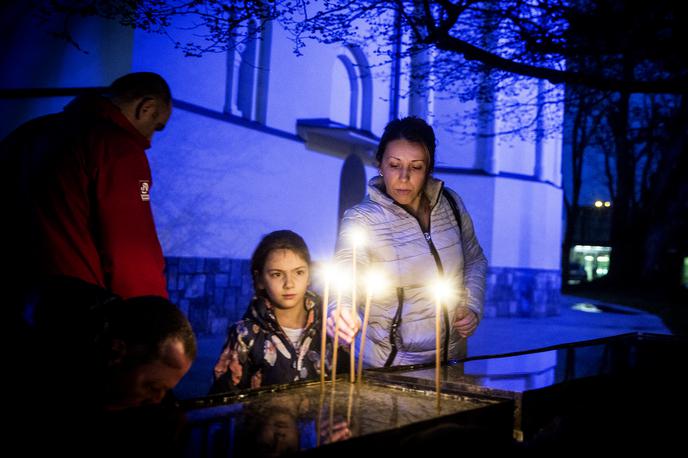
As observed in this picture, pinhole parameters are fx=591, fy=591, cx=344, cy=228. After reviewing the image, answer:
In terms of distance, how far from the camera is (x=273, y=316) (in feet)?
9.37

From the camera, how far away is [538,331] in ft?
43.1

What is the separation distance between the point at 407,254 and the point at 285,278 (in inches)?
26.5

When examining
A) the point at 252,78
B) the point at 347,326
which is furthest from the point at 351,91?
the point at 347,326

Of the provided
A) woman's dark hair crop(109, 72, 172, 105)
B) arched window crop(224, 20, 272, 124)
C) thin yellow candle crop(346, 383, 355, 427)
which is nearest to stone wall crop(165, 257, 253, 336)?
arched window crop(224, 20, 272, 124)

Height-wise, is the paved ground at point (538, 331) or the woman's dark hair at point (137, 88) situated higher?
the woman's dark hair at point (137, 88)

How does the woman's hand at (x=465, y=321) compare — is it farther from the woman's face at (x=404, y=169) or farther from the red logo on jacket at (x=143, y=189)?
the red logo on jacket at (x=143, y=189)

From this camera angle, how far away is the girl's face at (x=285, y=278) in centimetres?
292

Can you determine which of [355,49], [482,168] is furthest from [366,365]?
[482,168]

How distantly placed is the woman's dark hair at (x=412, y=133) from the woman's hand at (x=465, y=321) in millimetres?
668

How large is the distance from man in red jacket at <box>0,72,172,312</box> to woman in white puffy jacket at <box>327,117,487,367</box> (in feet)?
2.84

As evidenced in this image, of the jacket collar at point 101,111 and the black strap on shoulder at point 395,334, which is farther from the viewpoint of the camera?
the black strap on shoulder at point 395,334

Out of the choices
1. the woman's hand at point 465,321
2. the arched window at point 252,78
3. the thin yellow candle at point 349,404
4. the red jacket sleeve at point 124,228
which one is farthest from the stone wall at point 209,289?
the thin yellow candle at point 349,404

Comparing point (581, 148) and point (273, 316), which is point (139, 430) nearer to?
point (273, 316)

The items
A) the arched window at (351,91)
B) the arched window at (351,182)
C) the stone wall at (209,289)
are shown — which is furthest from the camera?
the arched window at (351,182)
